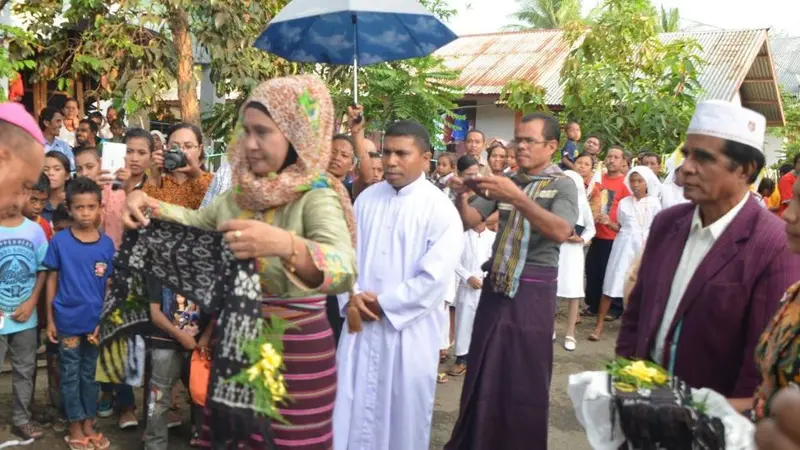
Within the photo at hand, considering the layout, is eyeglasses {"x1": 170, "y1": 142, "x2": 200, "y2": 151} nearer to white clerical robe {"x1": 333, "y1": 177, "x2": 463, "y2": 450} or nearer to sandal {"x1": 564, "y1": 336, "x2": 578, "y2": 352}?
white clerical robe {"x1": 333, "y1": 177, "x2": 463, "y2": 450}

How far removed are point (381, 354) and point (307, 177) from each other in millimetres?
1796

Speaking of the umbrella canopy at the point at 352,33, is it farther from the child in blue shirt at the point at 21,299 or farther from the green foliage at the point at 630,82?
the green foliage at the point at 630,82

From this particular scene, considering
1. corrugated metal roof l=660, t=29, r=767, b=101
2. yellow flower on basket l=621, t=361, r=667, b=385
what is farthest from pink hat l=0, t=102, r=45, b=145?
corrugated metal roof l=660, t=29, r=767, b=101

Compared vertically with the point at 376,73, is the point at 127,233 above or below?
below

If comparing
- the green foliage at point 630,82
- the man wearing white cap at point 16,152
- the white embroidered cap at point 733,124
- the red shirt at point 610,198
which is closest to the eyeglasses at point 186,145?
the man wearing white cap at point 16,152

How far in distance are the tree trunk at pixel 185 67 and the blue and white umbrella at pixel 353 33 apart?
130 inches

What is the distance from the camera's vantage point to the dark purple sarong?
404 centimetres

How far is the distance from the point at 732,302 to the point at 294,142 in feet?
5.43

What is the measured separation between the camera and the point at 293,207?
2506 mm

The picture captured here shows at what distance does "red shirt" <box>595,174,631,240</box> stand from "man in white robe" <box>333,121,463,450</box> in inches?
203

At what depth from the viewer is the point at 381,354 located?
4012 mm

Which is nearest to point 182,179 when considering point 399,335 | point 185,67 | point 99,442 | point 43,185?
point 43,185

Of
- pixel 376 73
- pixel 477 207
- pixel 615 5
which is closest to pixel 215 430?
pixel 477 207

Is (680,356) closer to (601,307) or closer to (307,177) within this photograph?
(307,177)
